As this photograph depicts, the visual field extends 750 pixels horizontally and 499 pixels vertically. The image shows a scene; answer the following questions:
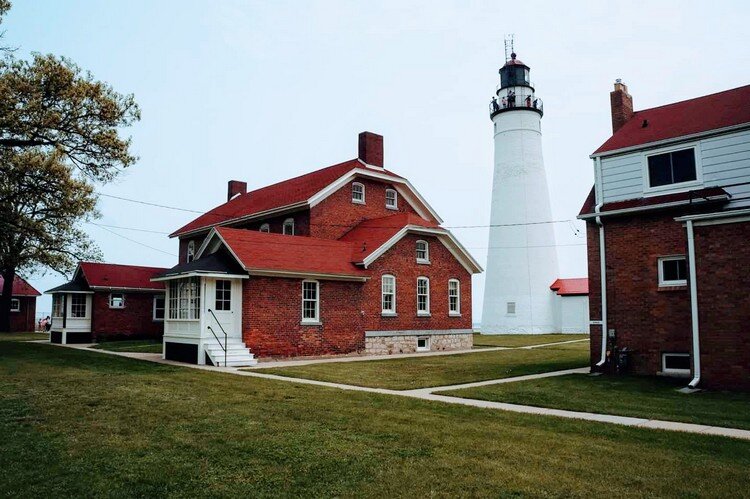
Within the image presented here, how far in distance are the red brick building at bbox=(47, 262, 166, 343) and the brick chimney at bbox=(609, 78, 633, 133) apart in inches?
931

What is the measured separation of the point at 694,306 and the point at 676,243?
8.27 feet

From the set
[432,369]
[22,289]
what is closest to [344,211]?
[432,369]

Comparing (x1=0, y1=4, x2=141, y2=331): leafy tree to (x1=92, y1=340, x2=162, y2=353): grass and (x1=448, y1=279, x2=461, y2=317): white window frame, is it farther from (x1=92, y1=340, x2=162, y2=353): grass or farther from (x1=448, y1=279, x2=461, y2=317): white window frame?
(x1=448, y1=279, x2=461, y2=317): white window frame

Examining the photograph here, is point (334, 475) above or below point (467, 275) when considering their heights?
below

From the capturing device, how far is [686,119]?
56.2 feet

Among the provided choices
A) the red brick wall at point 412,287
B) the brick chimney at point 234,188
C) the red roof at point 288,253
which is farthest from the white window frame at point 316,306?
the brick chimney at point 234,188

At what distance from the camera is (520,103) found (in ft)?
134

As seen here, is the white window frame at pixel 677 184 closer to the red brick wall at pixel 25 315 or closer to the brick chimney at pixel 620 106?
the brick chimney at pixel 620 106

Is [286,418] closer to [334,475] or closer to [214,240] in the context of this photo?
[334,475]

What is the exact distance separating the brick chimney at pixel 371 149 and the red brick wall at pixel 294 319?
31.0ft

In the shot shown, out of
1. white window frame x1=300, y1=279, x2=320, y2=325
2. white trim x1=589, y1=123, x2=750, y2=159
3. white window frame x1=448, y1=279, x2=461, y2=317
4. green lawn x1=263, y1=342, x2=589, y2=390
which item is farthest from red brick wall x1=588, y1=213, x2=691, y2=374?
white window frame x1=448, y1=279, x2=461, y2=317

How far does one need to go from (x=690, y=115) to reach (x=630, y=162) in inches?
94.1

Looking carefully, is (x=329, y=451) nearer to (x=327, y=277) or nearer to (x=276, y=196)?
(x=327, y=277)

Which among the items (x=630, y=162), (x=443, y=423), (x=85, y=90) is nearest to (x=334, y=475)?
(x=443, y=423)
